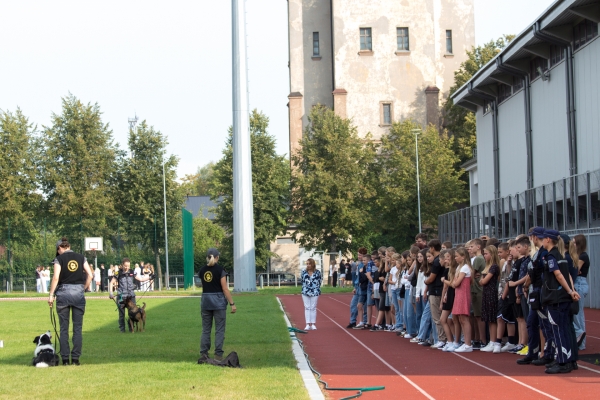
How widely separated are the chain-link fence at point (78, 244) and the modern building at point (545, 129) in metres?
22.7

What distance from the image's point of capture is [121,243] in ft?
193

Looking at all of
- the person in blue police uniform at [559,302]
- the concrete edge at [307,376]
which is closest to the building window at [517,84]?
the concrete edge at [307,376]

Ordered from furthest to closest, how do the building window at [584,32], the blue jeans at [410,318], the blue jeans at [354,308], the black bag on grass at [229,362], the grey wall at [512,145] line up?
the grey wall at [512,145], the building window at [584,32], the blue jeans at [354,308], the blue jeans at [410,318], the black bag on grass at [229,362]

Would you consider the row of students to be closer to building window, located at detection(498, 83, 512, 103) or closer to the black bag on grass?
the black bag on grass

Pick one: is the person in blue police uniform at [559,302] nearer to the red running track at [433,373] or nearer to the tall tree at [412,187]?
the red running track at [433,373]

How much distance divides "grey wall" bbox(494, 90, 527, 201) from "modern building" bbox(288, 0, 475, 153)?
3231 cm

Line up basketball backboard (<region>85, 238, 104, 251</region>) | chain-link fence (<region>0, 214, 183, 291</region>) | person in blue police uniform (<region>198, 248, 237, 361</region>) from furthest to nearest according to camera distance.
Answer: basketball backboard (<region>85, 238, 104, 251</region>)
chain-link fence (<region>0, 214, 183, 291</region>)
person in blue police uniform (<region>198, 248, 237, 361</region>)

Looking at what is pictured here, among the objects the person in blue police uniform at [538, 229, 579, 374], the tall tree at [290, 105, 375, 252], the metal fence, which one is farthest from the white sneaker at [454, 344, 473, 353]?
the tall tree at [290, 105, 375, 252]

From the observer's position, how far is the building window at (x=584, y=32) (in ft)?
95.5

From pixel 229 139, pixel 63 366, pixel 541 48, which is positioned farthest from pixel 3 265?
pixel 63 366

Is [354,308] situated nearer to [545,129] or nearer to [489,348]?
[489,348]

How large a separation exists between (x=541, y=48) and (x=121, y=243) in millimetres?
33709

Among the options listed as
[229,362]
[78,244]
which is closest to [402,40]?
[78,244]

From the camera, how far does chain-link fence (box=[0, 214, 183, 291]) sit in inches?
2141
